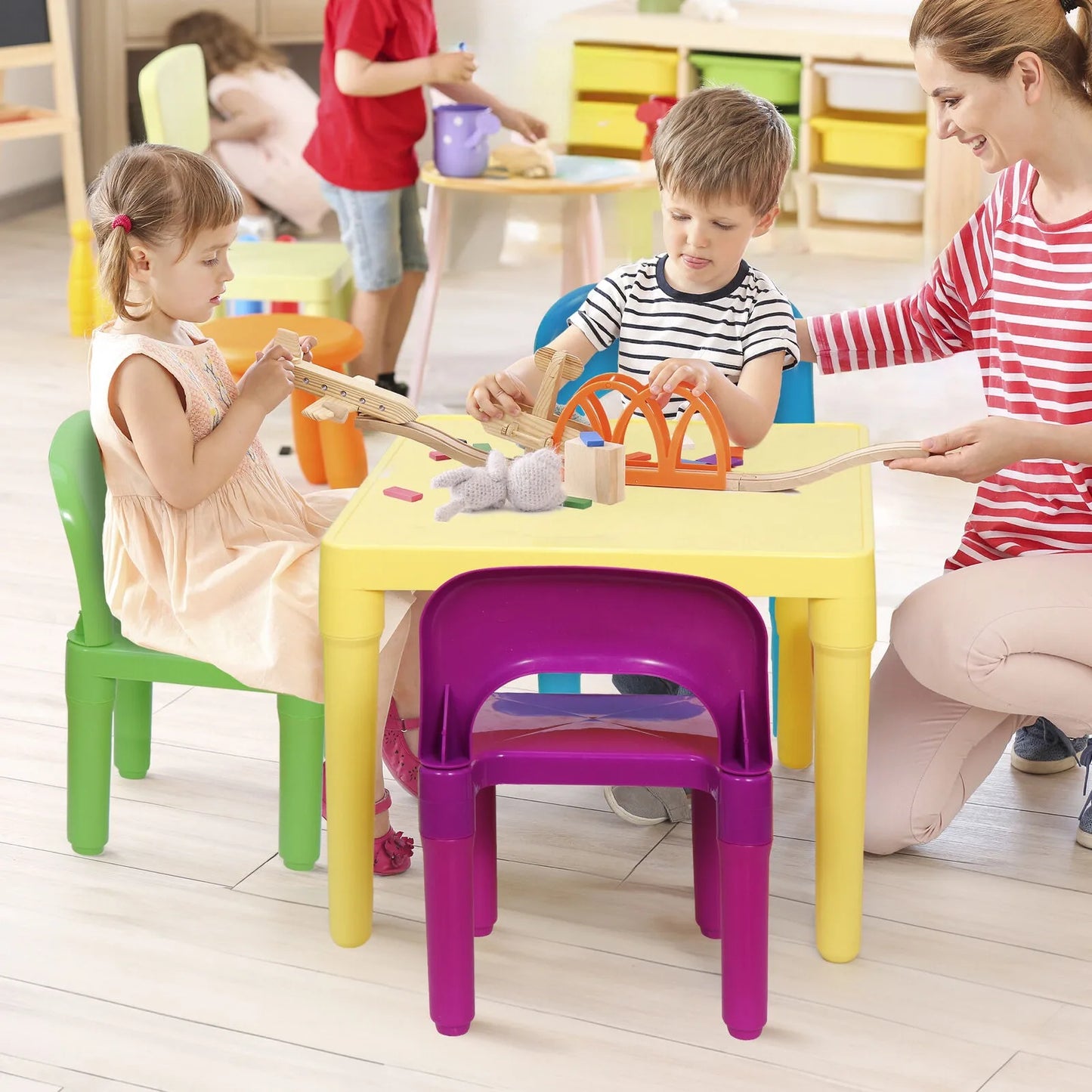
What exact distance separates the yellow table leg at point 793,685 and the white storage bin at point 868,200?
3600 millimetres

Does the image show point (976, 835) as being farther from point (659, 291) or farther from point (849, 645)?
point (659, 291)

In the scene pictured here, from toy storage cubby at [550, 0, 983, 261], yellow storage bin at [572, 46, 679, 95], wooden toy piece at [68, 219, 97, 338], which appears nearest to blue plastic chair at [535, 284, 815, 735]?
wooden toy piece at [68, 219, 97, 338]

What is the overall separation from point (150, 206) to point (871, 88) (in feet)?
13.8

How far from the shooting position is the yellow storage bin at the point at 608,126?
18.5ft

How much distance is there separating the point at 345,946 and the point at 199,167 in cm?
86

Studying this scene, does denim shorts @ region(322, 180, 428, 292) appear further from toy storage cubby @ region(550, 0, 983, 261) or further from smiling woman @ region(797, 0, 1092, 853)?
toy storage cubby @ region(550, 0, 983, 261)

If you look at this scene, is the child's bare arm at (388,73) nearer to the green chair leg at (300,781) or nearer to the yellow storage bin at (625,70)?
the green chair leg at (300,781)

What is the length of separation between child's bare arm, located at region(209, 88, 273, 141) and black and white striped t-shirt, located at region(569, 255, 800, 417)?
3.68 meters

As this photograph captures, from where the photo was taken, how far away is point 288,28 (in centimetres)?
582

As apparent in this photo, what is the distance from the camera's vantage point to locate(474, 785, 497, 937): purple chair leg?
66.3 inches

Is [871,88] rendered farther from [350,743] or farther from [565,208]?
[350,743]

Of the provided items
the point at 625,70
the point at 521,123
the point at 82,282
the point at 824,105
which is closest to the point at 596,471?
the point at 521,123

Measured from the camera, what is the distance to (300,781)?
1775mm

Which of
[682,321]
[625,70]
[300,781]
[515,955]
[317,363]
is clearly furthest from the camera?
[625,70]
